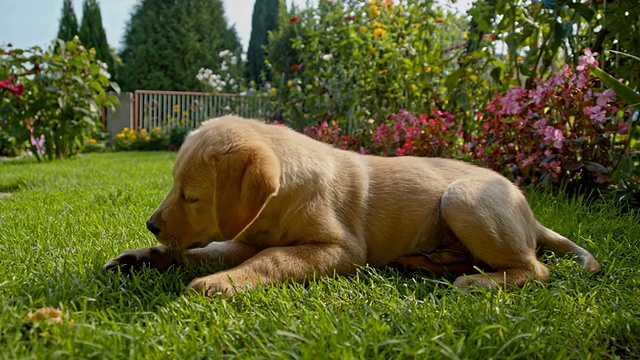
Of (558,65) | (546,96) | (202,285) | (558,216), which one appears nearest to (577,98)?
(546,96)

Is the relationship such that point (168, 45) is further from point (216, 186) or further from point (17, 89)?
point (216, 186)

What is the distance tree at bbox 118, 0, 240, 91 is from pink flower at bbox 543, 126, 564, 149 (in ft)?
78.5

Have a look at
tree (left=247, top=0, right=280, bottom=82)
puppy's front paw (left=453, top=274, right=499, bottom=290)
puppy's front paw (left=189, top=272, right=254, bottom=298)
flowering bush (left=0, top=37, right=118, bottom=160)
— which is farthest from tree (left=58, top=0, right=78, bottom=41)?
puppy's front paw (left=453, top=274, right=499, bottom=290)

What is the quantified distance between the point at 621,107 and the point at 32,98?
8317 mm

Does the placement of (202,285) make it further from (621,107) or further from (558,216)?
(621,107)

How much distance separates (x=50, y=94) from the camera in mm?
8391

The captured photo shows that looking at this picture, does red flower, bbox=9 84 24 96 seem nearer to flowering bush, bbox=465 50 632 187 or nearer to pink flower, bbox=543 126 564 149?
flowering bush, bbox=465 50 632 187

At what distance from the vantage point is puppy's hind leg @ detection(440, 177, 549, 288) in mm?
2332

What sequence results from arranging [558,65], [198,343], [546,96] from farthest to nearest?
[558,65] → [546,96] → [198,343]

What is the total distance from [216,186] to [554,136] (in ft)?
9.41

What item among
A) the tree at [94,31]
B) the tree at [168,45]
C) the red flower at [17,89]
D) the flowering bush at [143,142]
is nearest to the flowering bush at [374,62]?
the red flower at [17,89]

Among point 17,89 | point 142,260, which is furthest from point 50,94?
point 142,260

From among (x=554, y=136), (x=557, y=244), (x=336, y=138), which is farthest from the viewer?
(x=336, y=138)

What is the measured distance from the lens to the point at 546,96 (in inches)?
162
